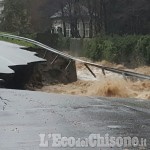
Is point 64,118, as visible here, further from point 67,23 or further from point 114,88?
point 67,23

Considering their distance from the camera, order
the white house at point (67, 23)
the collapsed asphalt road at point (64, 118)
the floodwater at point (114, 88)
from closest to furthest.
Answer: the collapsed asphalt road at point (64, 118)
the floodwater at point (114, 88)
the white house at point (67, 23)

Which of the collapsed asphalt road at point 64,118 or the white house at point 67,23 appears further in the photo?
the white house at point 67,23

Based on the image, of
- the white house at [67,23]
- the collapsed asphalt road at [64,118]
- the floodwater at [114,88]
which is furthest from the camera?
the white house at [67,23]

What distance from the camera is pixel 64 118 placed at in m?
8.79

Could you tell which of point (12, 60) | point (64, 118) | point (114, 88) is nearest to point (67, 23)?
point (12, 60)

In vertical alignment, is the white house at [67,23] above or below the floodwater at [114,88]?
above

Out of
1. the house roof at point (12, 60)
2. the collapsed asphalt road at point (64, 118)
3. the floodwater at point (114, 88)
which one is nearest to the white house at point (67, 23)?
the house roof at point (12, 60)

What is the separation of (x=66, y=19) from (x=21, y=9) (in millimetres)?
8687

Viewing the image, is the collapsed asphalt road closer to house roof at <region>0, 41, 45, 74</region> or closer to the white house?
house roof at <region>0, 41, 45, 74</region>

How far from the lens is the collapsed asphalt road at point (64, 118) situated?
735 centimetres

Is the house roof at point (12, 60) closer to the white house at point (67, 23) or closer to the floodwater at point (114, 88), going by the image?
the floodwater at point (114, 88)

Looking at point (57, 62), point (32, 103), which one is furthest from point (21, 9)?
point (32, 103)

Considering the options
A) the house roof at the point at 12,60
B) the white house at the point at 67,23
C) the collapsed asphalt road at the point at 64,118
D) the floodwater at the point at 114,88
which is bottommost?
the floodwater at the point at 114,88

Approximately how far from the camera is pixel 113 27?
54.8 m
